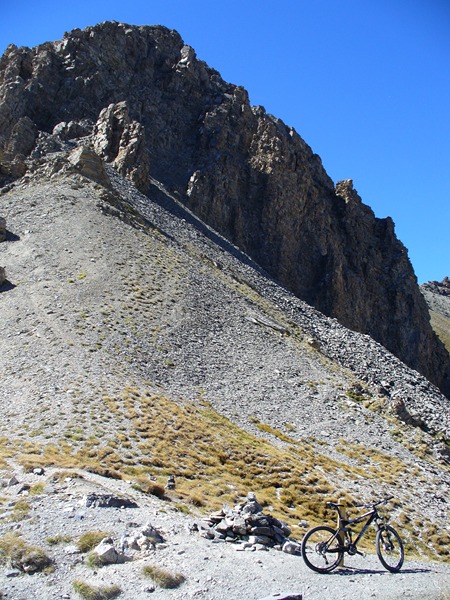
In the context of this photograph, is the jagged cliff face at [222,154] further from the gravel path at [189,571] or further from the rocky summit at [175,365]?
the gravel path at [189,571]

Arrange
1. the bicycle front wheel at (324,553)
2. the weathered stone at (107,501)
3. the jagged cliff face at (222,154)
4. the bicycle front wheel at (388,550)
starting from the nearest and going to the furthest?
the bicycle front wheel at (324,553)
the bicycle front wheel at (388,550)
the weathered stone at (107,501)
the jagged cliff face at (222,154)

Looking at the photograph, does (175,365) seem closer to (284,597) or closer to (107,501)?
(107,501)

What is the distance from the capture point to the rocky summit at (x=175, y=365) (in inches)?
459

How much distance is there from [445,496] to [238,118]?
87.7 metres

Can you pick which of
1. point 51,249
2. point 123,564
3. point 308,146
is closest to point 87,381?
point 123,564

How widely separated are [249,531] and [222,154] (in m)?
90.1

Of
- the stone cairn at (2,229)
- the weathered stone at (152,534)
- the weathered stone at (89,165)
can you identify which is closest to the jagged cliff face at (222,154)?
the weathered stone at (89,165)

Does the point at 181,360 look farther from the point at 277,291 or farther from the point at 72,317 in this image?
the point at 277,291

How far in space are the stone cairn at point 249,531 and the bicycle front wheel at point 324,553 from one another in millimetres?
558

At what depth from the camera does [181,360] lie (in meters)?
35.2

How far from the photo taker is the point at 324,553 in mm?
11703

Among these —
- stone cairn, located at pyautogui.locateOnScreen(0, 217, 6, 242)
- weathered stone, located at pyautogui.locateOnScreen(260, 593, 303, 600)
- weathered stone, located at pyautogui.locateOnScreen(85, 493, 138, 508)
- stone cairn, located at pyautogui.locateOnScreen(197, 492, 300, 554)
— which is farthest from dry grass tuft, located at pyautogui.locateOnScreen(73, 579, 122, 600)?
stone cairn, located at pyautogui.locateOnScreen(0, 217, 6, 242)

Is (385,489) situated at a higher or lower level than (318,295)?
lower

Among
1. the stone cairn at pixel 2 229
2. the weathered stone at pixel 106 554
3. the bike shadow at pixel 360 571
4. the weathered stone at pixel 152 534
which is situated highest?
the stone cairn at pixel 2 229
